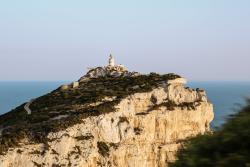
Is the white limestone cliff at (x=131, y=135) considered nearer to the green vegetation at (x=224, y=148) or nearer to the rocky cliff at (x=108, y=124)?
the rocky cliff at (x=108, y=124)

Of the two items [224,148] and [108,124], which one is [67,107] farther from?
[224,148]

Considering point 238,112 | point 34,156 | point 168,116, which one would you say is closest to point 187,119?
point 168,116

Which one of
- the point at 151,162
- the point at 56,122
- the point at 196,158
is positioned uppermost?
the point at 196,158

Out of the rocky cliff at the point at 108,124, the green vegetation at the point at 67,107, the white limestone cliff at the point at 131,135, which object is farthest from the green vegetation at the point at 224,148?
the green vegetation at the point at 67,107

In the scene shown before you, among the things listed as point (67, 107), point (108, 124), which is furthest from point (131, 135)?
point (67, 107)

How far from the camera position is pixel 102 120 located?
4938 centimetres

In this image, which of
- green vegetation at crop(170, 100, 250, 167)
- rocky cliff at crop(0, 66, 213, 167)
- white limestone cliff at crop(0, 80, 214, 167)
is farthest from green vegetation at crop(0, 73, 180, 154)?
green vegetation at crop(170, 100, 250, 167)

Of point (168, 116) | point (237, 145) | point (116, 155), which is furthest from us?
point (168, 116)

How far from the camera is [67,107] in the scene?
175 feet

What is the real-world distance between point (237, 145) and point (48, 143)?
36300 mm

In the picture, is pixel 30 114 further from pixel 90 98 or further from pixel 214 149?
pixel 214 149

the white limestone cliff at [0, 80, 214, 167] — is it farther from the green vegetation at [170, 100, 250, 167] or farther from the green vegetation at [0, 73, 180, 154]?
the green vegetation at [170, 100, 250, 167]

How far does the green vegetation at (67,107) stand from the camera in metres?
46.4

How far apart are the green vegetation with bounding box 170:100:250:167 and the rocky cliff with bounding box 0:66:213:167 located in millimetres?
32621
